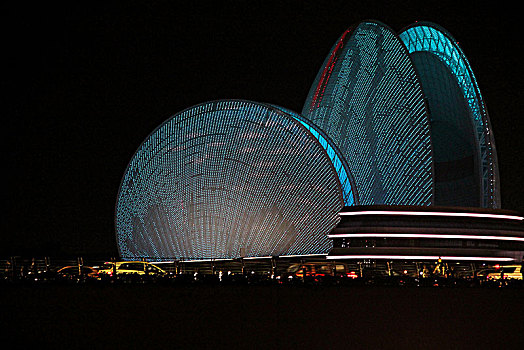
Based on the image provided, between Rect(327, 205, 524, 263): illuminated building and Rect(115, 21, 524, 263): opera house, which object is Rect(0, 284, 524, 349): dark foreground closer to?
Rect(327, 205, 524, 263): illuminated building

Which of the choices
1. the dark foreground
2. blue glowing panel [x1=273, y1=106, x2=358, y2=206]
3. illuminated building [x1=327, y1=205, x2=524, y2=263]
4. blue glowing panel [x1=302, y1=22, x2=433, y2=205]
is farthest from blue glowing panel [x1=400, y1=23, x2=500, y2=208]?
the dark foreground

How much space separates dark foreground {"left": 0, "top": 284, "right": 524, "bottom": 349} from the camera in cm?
1828

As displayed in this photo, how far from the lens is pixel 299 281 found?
19.4 meters

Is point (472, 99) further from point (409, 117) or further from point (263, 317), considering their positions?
point (263, 317)

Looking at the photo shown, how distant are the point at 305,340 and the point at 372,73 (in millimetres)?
36933

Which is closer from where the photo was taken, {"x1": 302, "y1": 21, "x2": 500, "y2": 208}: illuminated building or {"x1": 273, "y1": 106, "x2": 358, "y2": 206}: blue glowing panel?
{"x1": 302, "y1": 21, "x2": 500, "y2": 208}: illuminated building

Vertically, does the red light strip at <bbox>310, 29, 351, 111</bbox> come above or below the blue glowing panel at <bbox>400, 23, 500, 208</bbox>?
above

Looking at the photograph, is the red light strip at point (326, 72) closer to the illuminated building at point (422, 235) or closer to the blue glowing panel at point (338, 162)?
Answer: the blue glowing panel at point (338, 162)

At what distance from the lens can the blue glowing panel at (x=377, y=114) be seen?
155 feet

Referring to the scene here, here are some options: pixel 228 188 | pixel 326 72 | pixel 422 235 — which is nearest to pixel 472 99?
pixel 422 235

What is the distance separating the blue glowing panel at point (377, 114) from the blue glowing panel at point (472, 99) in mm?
2305

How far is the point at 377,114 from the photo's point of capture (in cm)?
5191

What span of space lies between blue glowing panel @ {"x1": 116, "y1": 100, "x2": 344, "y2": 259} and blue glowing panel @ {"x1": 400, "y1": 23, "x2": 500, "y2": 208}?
10540mm

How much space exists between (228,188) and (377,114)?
14149 millimetres
